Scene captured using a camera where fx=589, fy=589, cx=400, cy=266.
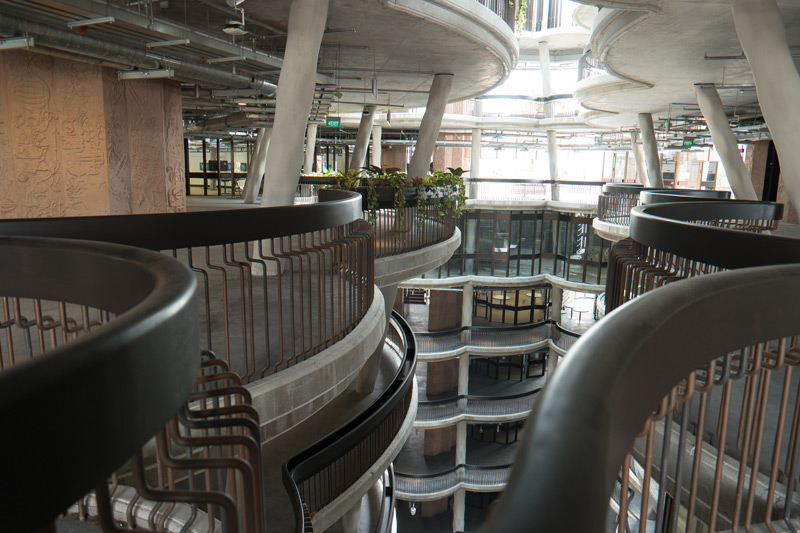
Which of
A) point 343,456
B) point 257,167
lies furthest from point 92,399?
point 257,167

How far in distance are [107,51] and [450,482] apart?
20.0 meters

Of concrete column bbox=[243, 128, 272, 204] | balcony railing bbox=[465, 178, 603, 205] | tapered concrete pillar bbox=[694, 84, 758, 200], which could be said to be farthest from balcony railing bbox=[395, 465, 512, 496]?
balcony railing bbox=[465, 178, 603, 205]

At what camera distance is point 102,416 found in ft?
3.94

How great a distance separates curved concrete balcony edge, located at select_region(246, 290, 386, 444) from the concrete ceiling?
697cm

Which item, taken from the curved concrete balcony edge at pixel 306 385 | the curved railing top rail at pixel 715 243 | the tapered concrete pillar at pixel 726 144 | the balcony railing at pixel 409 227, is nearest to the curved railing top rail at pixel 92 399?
the curved concrete balcony edge at pixel 306 385

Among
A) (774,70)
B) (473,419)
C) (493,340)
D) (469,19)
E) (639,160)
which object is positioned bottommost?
(473,419)

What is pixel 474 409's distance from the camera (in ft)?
85.9

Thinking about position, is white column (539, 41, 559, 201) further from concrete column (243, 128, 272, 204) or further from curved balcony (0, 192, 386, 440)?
curved balcony (0, 192, 386, 440)

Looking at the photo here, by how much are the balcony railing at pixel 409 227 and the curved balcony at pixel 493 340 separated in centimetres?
1352

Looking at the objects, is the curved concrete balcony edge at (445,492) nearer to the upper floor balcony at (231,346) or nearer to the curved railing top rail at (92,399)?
the upper floor balcony at (231,346)

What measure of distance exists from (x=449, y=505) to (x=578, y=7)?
2372 cm

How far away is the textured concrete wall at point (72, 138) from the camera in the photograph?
1145 cm

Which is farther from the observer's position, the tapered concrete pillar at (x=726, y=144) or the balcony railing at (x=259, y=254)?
the tapered concrete pillar at (x=726, y=144)

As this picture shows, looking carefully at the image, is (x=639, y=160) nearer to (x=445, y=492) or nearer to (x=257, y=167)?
(x=257, y=167)
